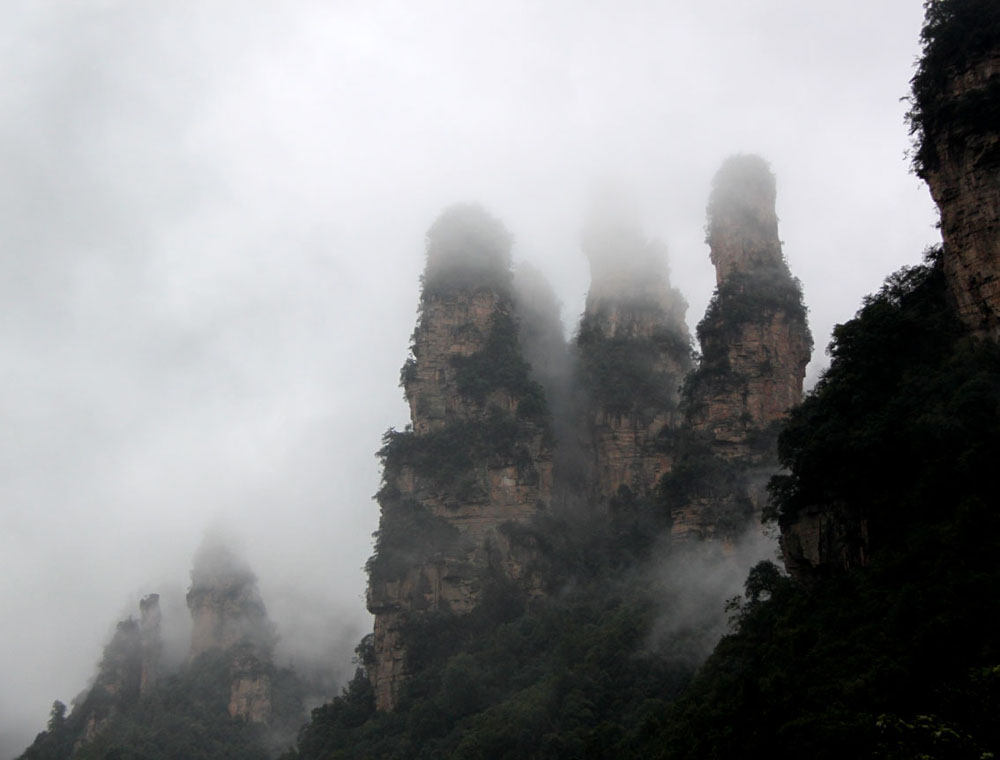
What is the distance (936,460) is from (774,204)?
118 feet

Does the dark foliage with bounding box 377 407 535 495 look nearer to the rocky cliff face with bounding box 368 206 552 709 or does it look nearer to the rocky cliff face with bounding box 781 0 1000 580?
the rocky cliff face with bounding box 368 206 552 709

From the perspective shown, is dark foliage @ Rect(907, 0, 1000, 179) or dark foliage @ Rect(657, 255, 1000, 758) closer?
dark foliage @ Rect(657, 255, 1000, 758)

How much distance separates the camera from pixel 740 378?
5219 cm

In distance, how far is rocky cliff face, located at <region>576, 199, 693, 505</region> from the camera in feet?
197

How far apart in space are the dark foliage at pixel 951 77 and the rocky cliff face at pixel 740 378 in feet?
80.8

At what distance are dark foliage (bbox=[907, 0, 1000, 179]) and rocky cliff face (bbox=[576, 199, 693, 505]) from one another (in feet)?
109

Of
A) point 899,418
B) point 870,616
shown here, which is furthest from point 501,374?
point 870,616

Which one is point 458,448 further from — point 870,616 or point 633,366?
point 870,616

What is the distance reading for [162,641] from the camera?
8319cm

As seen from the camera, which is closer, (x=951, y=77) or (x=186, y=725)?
(x=951, y=77)

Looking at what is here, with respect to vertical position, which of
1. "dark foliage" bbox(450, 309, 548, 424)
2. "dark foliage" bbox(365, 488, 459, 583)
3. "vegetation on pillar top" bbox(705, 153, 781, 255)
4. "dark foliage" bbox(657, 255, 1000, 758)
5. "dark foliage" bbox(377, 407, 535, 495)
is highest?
"vegetation on pillar top" bbox(705, 153, 781, 255)

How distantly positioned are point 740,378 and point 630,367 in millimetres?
10394

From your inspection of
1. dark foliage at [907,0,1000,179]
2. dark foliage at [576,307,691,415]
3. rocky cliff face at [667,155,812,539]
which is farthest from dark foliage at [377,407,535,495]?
dark foliage at [907,0,1000,179]

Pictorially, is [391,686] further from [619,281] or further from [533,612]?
[619,281]
